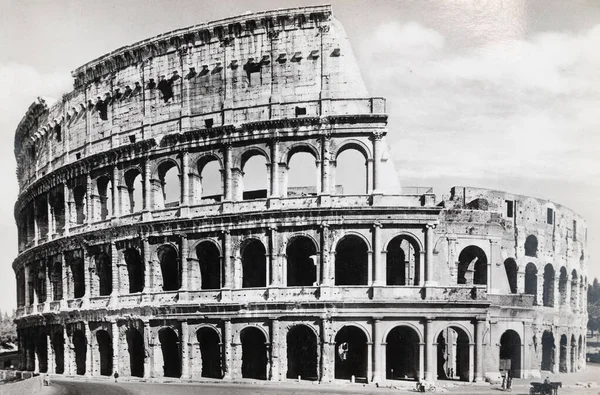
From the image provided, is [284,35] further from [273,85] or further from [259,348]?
[259,348]

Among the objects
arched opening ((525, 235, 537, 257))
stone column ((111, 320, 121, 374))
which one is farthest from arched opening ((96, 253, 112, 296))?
arched opening ((525, 235, 537, 257))

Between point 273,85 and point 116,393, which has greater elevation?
point 273,85

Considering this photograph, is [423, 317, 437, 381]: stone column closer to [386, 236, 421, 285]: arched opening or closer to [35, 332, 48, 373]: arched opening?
[386, 236, 421, 285]: arched opening

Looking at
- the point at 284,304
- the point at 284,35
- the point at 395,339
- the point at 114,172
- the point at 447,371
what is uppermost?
the point at 284,35

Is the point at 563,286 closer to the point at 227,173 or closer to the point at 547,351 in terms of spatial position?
the point at 547,351

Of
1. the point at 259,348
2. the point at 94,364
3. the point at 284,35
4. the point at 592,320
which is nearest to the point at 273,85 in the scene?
the point at 284,35

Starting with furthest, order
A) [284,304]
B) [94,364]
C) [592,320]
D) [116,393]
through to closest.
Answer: [592,320] < [94,364] < [284,304] < [116,393]

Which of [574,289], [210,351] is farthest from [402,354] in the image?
[574,289]
